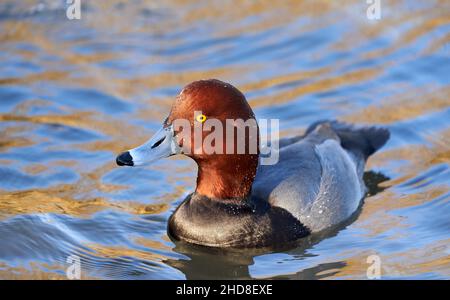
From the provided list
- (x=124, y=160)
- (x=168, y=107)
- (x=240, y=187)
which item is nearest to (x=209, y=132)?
(x=240, y=187)

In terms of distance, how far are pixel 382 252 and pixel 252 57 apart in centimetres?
543

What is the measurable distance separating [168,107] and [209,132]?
150 inches

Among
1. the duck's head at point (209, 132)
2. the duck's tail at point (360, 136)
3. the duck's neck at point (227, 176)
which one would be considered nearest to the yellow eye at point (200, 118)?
the duck's head at point (209, 132)

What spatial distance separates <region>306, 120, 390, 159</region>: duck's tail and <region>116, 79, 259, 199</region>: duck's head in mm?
2092

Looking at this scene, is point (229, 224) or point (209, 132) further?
point (229, 224)

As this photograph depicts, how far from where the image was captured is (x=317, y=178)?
27.8 ft

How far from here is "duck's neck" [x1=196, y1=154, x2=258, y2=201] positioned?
770 cm

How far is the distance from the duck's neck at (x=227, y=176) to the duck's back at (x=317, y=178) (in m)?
0.30

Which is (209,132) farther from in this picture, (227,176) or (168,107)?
(168,107)

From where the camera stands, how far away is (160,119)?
10.9m

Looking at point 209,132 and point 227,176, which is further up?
point 209,132
